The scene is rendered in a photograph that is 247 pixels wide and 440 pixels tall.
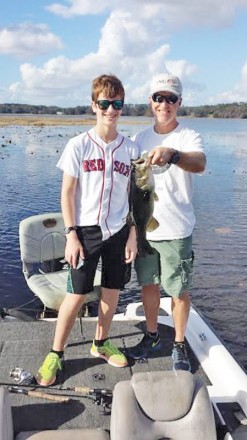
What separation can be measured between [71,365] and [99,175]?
6.59 ft

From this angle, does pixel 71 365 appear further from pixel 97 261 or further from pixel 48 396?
pixel 97 261

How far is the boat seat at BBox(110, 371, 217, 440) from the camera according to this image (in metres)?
3.39

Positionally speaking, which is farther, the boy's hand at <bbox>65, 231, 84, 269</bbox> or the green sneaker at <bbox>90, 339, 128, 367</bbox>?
the green sneaker at <bbox>90, 339, 128, 367</bbox>

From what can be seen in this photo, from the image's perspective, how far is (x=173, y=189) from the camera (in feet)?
14.2

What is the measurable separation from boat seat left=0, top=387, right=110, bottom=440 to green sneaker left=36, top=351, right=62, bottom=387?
2.17 feet

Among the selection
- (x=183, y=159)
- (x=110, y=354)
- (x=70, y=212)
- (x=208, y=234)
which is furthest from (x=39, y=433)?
(x=208, y=234)

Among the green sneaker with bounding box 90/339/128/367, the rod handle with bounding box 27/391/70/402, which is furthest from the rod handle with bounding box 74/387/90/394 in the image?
the green sneaker with bounding box 90/339/128/367

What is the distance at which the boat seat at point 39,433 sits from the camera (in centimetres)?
332

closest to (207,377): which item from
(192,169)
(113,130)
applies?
(192,169)

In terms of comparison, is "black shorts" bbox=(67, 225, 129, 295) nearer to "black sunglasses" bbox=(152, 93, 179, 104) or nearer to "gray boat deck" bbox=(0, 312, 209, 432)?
"gray boat deck" bbox=(0, 312, 209, 432)

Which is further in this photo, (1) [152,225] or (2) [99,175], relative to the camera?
(1) [152,225]

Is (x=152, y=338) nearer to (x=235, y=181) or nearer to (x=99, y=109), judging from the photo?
(x=99, y=109)

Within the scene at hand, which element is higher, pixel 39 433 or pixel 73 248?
pixel 73 248

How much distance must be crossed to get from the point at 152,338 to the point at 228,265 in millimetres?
8175
